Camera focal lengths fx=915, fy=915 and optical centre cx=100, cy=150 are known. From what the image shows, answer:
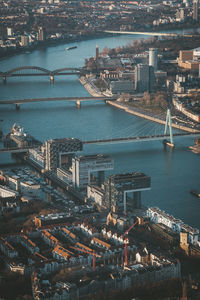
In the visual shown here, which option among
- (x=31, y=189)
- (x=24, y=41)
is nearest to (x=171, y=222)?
(x=31, y=189)

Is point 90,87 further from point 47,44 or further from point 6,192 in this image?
point 47,44

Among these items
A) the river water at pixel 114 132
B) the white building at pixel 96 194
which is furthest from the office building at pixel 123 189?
the river water at pixel 114 132

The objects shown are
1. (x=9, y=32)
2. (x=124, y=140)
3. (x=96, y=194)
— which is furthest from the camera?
(x=9, y=32)

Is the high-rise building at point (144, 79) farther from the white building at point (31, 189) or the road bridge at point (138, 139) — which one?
the white building at point (31, 189)

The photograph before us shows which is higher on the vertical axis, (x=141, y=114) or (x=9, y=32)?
(x=141, y=114)

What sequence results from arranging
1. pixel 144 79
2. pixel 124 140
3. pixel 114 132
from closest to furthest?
pixel 124 140 < pixel 114 132 < pixel 144 79

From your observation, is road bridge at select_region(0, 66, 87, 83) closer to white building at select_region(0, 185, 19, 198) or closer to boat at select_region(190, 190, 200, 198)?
white building at select_region(0, 185, 19, 198)

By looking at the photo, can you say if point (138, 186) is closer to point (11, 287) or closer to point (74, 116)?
point (11, 287)
